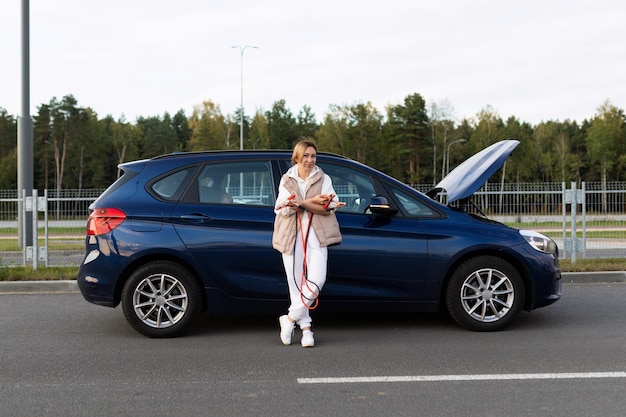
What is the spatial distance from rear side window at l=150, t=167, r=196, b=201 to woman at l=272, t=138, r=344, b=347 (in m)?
0.99

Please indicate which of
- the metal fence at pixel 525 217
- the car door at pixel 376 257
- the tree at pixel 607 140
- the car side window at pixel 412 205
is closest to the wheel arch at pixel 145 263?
the car door at pixel 376 257

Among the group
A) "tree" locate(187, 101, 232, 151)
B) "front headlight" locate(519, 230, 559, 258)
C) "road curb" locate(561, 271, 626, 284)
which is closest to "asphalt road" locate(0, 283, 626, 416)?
"front headlight" locate(519, 230, 559, 258)

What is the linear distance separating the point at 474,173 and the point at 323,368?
104 inches

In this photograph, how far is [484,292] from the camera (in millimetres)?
6109

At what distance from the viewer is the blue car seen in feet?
19.5

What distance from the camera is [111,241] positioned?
19.6 feet

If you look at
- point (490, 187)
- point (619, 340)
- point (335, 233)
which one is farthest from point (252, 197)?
point (490, 187)

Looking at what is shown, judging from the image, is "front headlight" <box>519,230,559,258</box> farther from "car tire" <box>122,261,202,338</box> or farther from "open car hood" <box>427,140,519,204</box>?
"car tire" <box>122,261,202,338</box>

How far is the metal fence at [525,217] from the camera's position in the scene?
36.9 feet

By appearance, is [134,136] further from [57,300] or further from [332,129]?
[57,300]

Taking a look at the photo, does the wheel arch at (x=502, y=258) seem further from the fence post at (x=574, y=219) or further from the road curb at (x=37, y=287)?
the fence post at (x=574, y=219)

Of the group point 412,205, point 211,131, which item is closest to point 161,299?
point 412,205

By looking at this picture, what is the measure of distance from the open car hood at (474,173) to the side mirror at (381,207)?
2.50 feet

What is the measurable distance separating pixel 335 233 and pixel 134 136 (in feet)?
276
